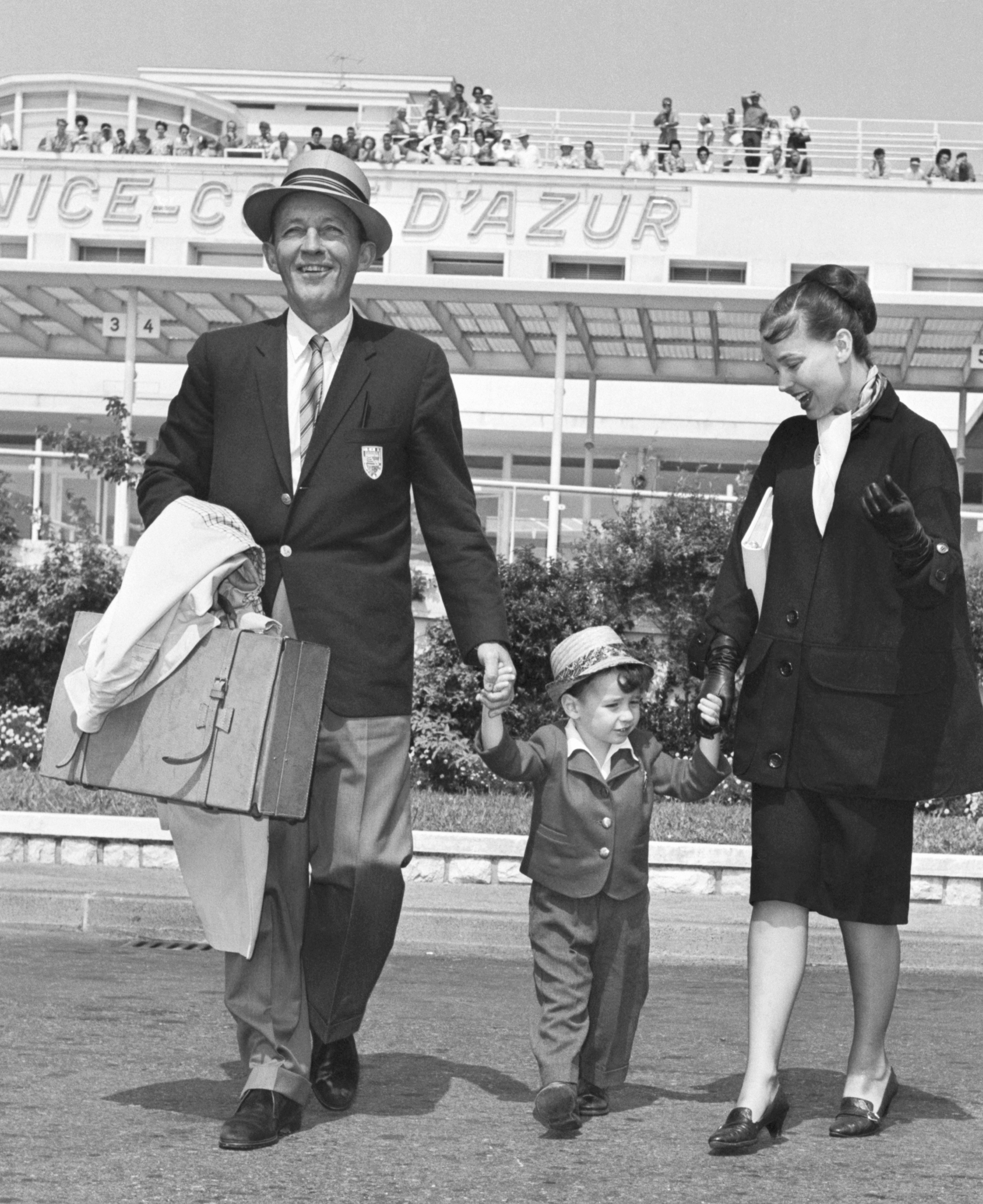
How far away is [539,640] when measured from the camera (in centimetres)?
1445

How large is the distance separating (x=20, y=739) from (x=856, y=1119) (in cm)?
1072

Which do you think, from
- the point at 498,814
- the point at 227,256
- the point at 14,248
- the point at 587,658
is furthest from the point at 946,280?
the point at 587,658

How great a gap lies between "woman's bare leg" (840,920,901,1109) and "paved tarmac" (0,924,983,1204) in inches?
5.4

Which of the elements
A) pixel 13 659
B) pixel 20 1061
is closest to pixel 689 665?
pixel 20 1061

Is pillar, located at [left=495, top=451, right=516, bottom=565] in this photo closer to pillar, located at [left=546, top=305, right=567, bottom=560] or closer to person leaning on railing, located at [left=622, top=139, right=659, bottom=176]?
pillar, located at [left=546, top=305, right=567, bottom=560]

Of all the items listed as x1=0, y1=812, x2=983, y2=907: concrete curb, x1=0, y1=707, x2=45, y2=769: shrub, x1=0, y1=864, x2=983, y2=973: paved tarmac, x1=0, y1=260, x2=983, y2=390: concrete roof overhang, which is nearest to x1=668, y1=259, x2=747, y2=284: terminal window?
x1=0, y1=260, x2=983, y2=390: concrete roof overhang

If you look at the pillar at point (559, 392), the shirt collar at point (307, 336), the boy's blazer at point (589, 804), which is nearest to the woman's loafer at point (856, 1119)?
the boy's blazer at point (589, 804)

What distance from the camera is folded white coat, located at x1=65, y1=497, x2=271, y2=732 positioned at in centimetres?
440

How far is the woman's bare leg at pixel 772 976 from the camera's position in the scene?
15.3 feet

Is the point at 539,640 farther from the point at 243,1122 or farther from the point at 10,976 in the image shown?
the point at 243,1122

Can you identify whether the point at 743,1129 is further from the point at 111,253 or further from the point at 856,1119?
the point at 111,253

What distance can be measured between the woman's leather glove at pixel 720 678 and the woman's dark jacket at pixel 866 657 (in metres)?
0.06

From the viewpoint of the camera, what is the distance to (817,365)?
16.0 feet

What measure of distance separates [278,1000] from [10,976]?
10.4ft
